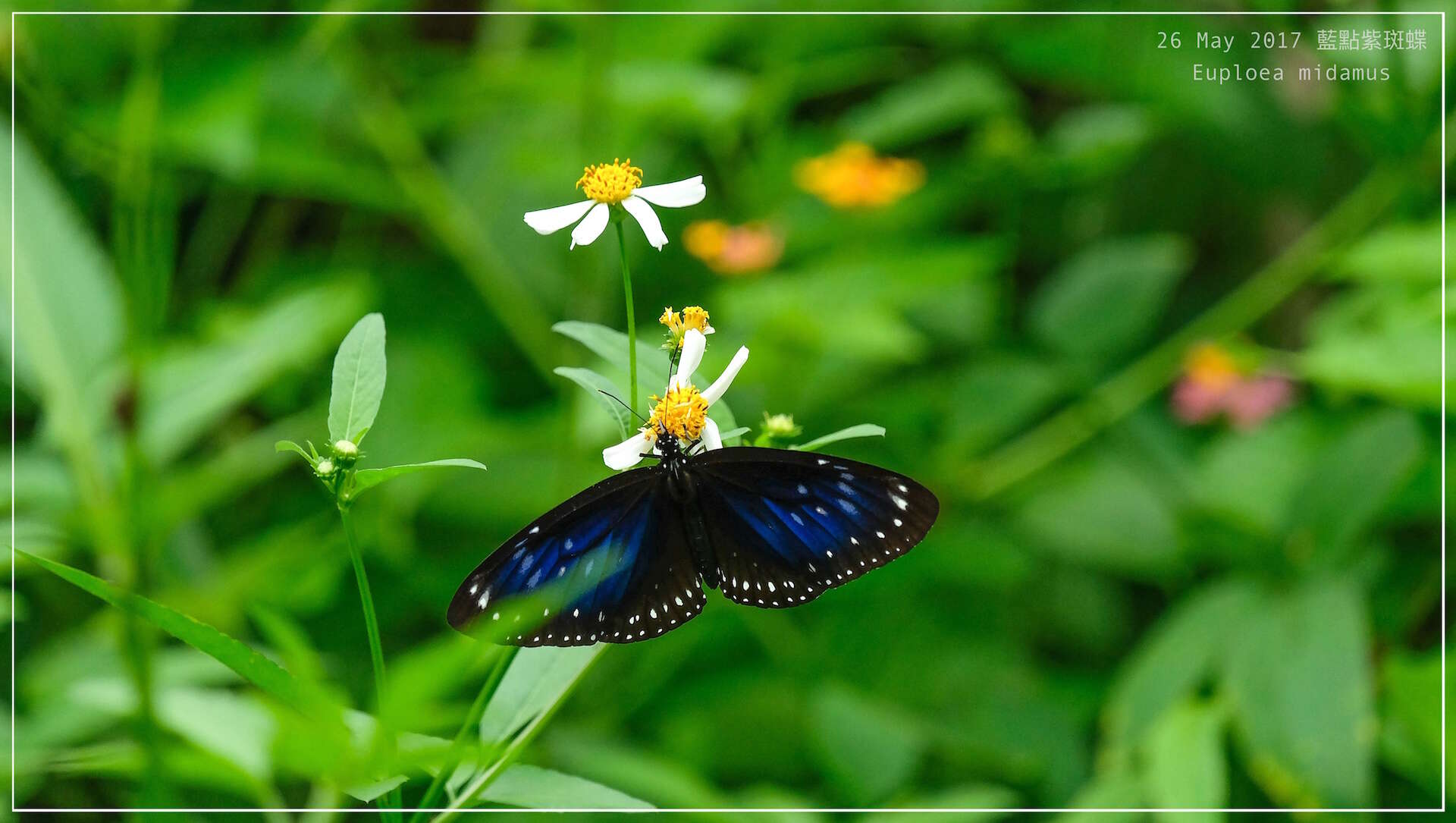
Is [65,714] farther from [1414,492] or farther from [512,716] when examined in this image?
[1414,492]

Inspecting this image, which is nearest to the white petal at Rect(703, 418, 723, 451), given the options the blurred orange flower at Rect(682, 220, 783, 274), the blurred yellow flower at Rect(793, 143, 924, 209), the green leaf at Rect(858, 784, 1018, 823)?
the green leaf at Rect(858, 784, 1018, 823)

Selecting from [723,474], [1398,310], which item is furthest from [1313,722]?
[723,474]

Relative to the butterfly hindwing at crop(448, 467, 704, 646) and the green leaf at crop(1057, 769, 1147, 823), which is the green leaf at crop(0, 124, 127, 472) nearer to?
the butterfly hindwing at crop(448, 467, 704, 646)

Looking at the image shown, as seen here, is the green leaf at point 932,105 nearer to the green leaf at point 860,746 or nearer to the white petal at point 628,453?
the green leaf at point 860,746

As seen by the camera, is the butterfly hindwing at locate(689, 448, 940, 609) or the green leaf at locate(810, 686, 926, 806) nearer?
the butterfly hindwing at locate(689, 448, 940, 609)

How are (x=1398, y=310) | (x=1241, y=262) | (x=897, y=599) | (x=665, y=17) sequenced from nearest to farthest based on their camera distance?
1. (x=1398, y=310)
2. (x=897, y=599)
3. (x=665, y=17)
4. (x=1241, y=262)

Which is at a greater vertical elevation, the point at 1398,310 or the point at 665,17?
the point at 665,17
